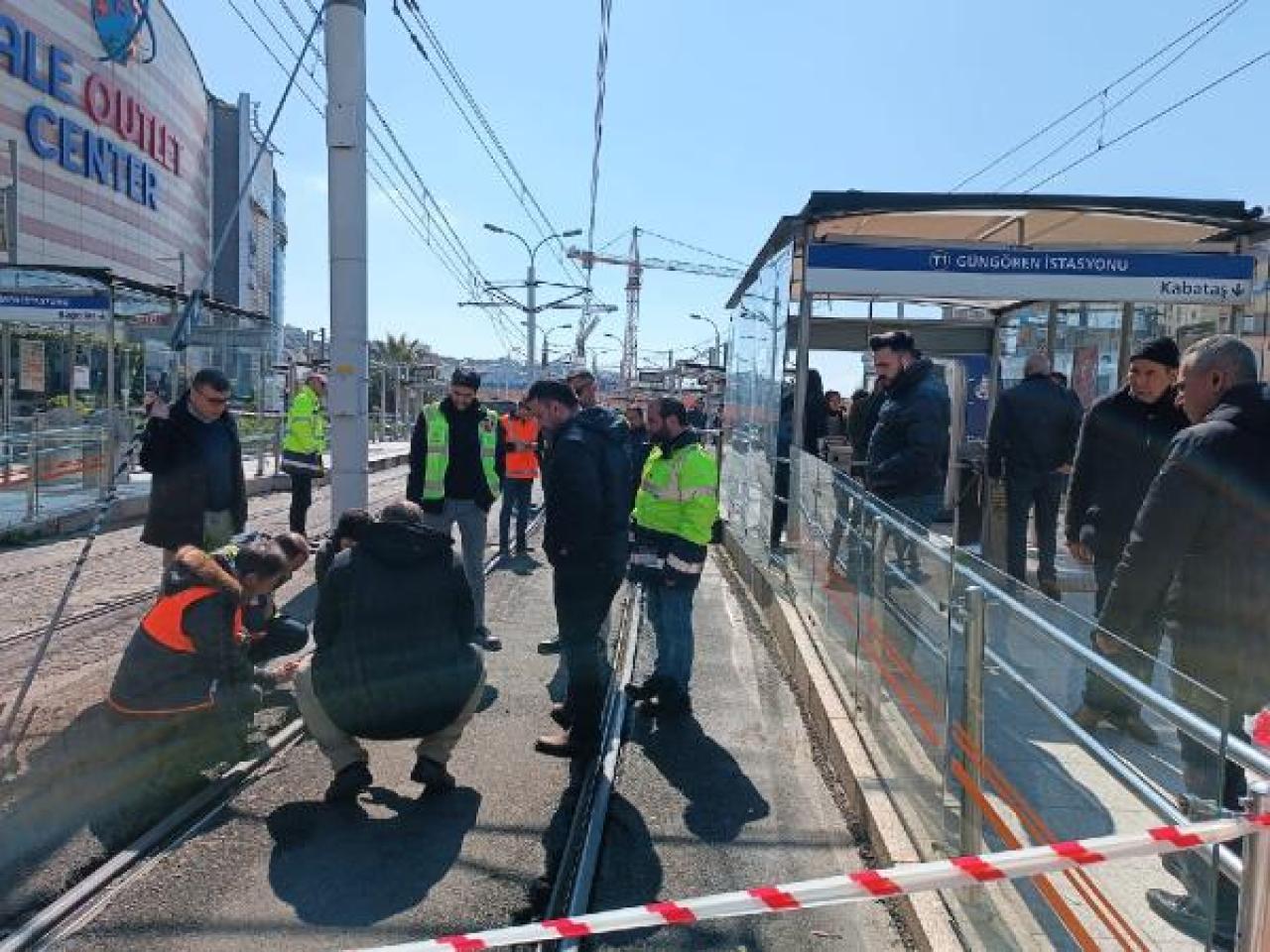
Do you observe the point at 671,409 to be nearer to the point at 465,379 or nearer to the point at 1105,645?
the point at 465,379

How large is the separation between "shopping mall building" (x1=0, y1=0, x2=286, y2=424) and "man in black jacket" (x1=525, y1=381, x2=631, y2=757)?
1117 centimetres

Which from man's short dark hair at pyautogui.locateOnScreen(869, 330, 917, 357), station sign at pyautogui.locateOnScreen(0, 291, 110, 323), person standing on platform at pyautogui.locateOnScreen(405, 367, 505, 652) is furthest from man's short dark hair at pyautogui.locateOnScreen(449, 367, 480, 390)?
station sign at pyautogui.locateOnScreen(0, 291, 110, 323)

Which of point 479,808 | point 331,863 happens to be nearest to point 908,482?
point 479,808

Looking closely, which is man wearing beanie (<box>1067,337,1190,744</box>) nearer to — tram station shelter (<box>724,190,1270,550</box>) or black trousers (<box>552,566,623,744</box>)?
→ black trousers (<box>552,566,623,744</box>)

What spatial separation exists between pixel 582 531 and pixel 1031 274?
4.83 m

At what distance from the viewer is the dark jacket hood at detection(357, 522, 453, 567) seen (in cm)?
472

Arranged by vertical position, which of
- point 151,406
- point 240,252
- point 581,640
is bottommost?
point 581,640

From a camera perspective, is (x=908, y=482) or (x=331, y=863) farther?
(x=908, y=482)

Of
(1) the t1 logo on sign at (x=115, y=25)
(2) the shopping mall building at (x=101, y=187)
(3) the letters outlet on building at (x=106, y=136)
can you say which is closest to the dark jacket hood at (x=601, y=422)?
(2) the shopping mall building at (x=101, y=187)

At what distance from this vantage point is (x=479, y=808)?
4.68 m

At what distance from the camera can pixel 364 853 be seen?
4.20 meters

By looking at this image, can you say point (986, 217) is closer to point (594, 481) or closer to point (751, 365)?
point (751, 365)

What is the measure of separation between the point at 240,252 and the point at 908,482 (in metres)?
57.2

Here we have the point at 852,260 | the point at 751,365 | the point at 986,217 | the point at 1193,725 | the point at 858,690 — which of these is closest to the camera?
the point at 1193,725
